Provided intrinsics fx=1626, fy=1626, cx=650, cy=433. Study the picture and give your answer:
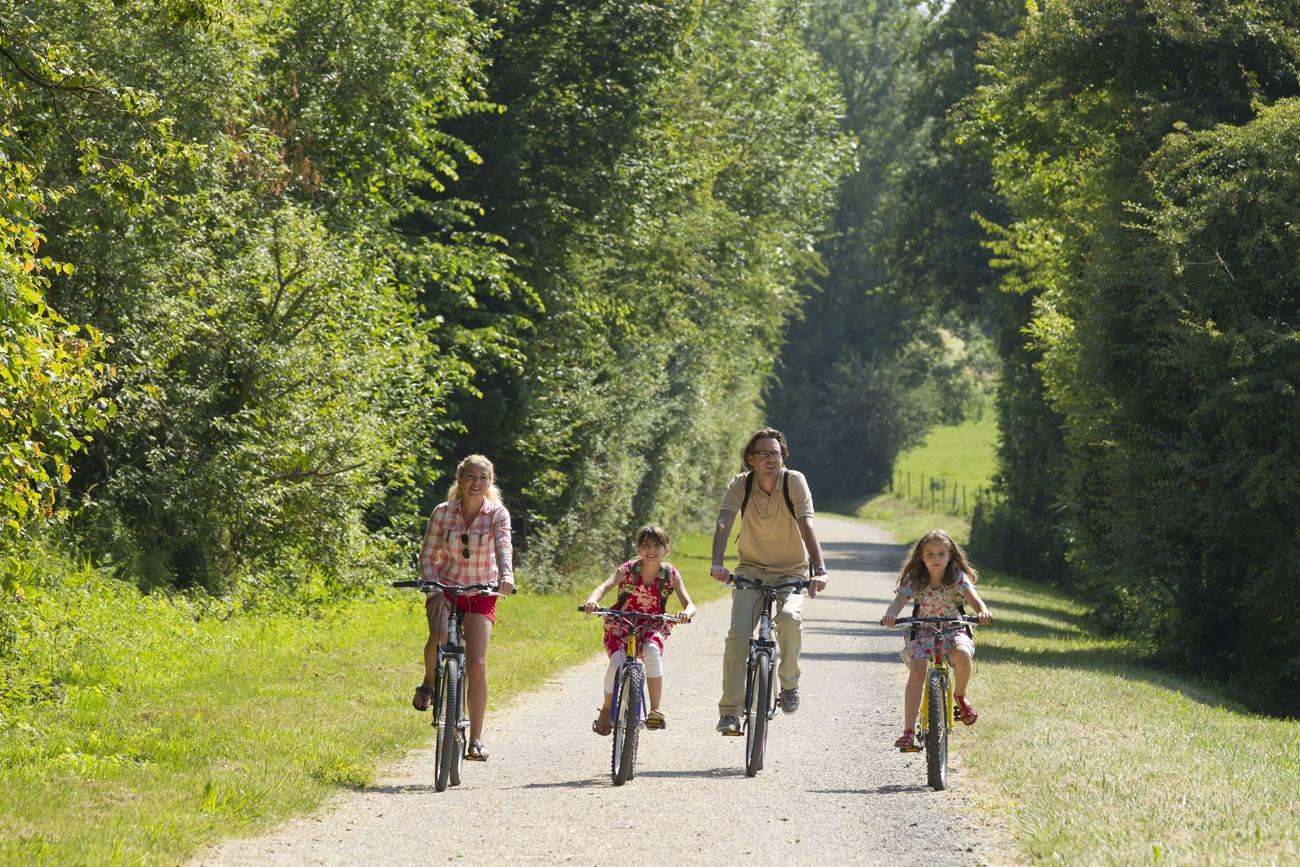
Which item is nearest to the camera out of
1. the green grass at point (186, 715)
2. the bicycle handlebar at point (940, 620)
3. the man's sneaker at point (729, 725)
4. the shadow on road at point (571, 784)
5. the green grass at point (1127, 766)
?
the green grass at point (1127, 766)

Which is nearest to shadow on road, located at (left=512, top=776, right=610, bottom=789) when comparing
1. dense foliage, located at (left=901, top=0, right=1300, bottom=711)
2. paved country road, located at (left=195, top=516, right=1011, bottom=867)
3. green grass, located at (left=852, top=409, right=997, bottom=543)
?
paved country road, located at (left=195, top=516, right=1011, bottom=867)

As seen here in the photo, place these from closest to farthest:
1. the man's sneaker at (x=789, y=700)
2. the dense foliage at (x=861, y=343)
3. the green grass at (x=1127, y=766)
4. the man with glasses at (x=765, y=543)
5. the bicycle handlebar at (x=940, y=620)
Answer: the green grass at (x=1127, y=766) → the bicycle handlebar at (x=940, y=620) → the man with glasses at (x=765, y=543) → the man's sneaker at (x=789, y=700) → the dense foliage at (x=861, y=343)

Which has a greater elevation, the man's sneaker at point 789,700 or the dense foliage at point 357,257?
the dense foliage at point 357,257

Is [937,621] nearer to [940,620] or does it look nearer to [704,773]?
[940,620]

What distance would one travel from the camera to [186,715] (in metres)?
12.0

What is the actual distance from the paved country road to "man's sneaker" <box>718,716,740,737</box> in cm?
29

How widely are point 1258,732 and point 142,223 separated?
12.2m

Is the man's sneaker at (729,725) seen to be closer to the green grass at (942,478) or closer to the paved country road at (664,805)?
the paved country road at (664,805)

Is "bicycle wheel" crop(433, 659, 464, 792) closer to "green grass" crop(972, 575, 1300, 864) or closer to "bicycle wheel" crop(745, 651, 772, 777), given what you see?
"bicycle wheel" crop(745, 651, 772, 777)

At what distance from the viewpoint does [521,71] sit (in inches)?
1126

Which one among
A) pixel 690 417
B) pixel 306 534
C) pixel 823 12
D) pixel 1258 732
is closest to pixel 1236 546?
pixel 1258 732

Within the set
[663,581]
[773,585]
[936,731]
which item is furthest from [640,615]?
[936,731]

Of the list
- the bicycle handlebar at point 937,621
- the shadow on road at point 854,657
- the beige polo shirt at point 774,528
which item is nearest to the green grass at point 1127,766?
the bicycle handlebar at point 937,621

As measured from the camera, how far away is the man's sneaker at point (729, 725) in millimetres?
10867
